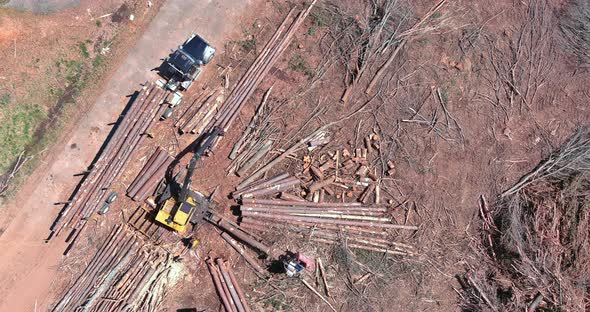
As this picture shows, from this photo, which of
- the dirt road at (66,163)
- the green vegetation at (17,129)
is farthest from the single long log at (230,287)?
the green vegetation at (17,129)

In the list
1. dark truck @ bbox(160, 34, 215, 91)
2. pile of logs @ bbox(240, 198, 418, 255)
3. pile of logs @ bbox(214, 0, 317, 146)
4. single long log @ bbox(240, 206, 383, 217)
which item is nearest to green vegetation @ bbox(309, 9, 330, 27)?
pile of logs @ bbox(214, 0, 317, 146)

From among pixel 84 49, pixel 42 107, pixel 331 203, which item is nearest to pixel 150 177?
pixel 42 107

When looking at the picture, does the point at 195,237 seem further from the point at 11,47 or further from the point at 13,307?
the point at 11,47

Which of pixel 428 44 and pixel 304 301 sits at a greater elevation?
pixel 428 44

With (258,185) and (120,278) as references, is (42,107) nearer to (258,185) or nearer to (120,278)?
(120,278)

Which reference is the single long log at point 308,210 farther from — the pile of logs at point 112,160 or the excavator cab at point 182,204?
the pile of logs at point 112,160

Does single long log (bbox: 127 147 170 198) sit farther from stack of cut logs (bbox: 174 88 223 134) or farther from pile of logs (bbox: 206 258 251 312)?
pile of logs (bbox: 206 258 251 312)

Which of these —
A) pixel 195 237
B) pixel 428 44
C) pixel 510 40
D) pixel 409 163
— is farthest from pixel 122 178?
pixel 510 40

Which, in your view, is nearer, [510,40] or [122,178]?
[122,178]
